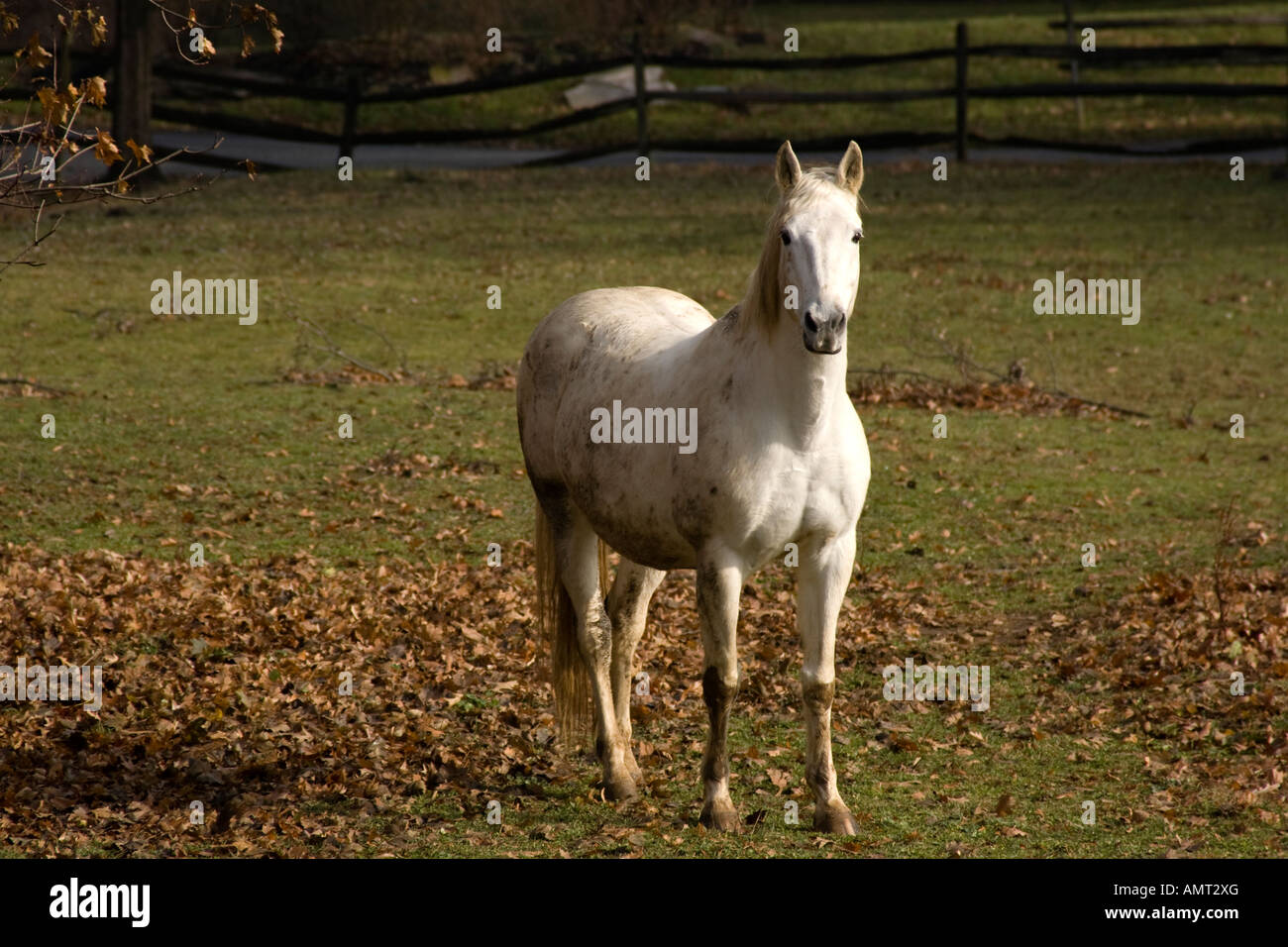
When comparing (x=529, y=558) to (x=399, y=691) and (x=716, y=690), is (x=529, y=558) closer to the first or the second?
(x=399, y=691)

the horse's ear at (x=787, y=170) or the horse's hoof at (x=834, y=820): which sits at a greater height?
the horse's ear at (x=787, y=170)

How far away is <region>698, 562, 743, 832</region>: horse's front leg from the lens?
5914 mm

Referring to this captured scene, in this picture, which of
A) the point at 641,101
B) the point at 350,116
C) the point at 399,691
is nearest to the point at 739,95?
the point at 641,101

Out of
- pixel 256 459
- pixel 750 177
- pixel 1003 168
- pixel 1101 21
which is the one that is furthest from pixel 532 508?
pixel 1101 21

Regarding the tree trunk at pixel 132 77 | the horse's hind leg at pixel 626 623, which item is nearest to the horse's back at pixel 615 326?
the horse's hind leg at pixel 626 623

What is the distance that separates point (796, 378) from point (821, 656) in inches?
49.1

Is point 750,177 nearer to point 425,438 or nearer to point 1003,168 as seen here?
point 1003,168

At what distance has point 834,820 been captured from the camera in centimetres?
612

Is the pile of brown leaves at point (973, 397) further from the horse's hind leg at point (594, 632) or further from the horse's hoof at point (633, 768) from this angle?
the horse's hoof at point (633, 768)

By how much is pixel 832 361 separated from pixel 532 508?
20.1ft

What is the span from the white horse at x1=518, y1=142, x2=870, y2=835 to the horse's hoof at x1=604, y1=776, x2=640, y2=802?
0.03 ft

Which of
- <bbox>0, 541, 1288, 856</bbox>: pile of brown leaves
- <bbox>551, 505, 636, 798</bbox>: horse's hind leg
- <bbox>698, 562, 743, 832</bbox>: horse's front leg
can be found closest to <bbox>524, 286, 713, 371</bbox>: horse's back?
<bbox>551, 505, 636, 798</bbox>: horse's hind leg

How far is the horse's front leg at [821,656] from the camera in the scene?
19.5 feet

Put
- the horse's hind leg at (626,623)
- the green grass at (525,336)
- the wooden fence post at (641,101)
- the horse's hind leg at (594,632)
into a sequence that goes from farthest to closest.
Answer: the wooden fence post at (641,101)
the green grass at (525,336)
the horse's hind leg at (626,623)
the horse's hind leg at (594,632)
